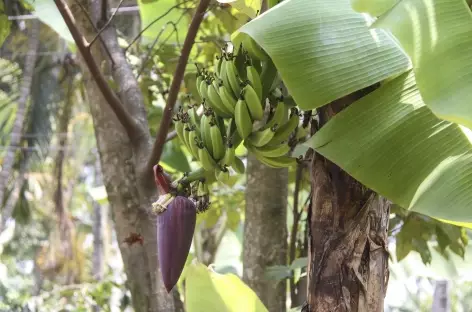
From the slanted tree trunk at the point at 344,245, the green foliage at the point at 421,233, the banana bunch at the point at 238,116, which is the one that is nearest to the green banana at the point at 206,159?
the banana bunch at the point at 238,116

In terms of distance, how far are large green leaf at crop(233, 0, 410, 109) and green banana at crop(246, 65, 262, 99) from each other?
7 centimetres

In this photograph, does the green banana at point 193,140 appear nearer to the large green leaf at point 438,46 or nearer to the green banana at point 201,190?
the green banana at point 201,190

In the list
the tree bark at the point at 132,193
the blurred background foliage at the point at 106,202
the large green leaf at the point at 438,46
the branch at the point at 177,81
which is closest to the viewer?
the large green leaf at the point at 438,46

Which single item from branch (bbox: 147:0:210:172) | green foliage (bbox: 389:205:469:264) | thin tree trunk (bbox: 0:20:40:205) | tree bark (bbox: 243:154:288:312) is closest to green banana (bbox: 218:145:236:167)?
branch (bbox: 147:0:210:172)

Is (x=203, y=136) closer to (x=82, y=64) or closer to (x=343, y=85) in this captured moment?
(x=343, y=85)

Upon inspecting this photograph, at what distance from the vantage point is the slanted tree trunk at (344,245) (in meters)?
0.47

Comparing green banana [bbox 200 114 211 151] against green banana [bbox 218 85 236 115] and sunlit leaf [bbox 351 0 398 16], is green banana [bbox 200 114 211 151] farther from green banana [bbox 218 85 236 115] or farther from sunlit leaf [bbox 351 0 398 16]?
sunlit leaf [bbox 351 0 398 16]

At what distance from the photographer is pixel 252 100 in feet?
1.59

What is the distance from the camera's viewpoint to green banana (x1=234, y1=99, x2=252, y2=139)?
1.58 feet

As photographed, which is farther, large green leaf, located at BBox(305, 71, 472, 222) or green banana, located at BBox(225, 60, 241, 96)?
green banana, located at BBox(225, 60, 241, 96)

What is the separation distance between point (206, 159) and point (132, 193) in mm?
461

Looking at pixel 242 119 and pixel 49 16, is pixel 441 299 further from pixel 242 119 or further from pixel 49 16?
pixel 242 119

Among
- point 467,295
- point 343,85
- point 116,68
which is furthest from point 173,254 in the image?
point 467,295

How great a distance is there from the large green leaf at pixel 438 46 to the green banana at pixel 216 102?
20 centimetres
